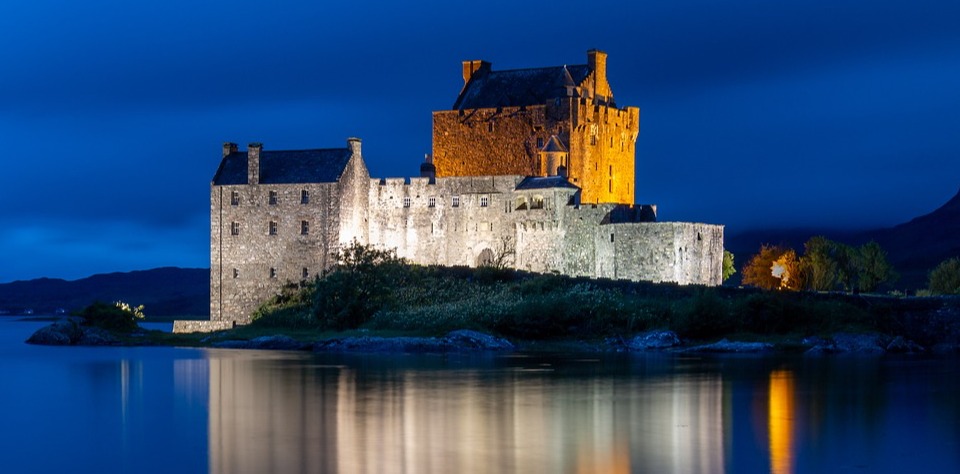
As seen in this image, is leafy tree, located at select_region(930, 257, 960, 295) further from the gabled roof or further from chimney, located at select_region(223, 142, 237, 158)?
chimney, located at select_region(223, 142, 237, 158)

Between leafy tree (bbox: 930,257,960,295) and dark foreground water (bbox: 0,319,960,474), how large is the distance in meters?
21.2

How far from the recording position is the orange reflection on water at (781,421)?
23681 mm

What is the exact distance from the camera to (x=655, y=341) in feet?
167

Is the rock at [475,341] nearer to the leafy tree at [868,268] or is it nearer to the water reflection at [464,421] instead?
the water reflection at [464,421]

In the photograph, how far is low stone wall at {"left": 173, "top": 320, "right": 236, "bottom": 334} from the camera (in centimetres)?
6419

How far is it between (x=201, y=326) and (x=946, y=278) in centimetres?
3459

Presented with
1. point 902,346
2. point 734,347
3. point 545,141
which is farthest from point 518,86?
point 902,346

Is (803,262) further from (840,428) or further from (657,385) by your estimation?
(840,428)

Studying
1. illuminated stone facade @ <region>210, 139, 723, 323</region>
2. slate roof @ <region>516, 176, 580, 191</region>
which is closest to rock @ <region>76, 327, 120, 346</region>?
illuminated stone facade @ <region>210, 139, 723, 323</region>

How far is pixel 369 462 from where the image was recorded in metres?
23.6

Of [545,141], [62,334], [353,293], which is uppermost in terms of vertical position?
[545,141]

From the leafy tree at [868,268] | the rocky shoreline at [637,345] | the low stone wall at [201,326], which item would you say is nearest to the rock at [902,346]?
the rocky shoreline at [637,345]

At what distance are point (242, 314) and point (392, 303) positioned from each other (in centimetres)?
969

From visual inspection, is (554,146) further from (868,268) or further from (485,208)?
(868,268)
